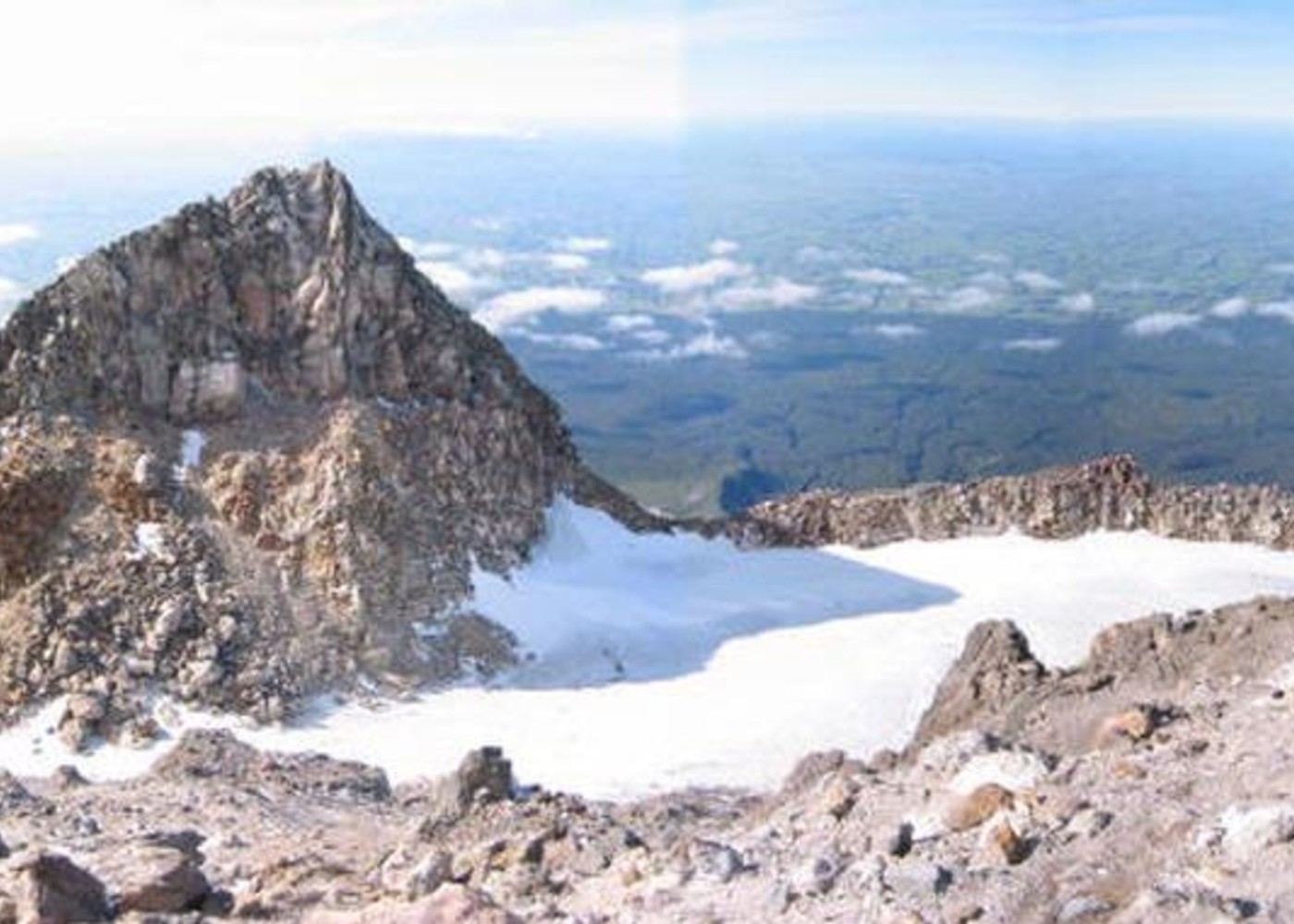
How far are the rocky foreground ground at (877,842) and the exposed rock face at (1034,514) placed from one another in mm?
17104

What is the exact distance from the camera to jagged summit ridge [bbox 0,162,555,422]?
96.7 ft

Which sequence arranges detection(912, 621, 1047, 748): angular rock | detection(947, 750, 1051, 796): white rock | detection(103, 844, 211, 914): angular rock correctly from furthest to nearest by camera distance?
1. detection(912, 621, 1047, 748): angular rock
2. detection(947, 750, 1051, 796): white rock
3. detection(103, 844, 211, 914): angular rock

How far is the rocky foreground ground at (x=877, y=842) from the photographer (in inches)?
412

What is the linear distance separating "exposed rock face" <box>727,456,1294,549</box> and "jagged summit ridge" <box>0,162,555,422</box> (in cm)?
681

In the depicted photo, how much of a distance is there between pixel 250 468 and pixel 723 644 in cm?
822

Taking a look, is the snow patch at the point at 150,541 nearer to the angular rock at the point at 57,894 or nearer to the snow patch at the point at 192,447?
the snow patch at the point at 192,447

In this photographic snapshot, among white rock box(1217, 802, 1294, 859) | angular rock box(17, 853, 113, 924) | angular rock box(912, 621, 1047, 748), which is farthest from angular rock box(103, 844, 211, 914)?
angular rock box(912, 621, 1047, 748)

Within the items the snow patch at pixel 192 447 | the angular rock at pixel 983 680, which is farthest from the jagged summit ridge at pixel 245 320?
the angular rock at pixel 983 680

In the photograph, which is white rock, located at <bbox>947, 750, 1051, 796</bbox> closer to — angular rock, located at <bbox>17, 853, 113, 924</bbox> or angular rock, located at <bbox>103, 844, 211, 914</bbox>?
angular rock, located at <bbox>103, 844, 211, 914</bbox>

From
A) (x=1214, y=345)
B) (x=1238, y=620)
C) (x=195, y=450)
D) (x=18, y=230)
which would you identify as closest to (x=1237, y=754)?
(x=1238, y=620)

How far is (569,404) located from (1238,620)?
138 m

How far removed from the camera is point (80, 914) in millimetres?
10852

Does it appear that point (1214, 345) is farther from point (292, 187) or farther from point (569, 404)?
point (292, 187)

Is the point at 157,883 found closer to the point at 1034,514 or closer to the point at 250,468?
the point at 250,468
